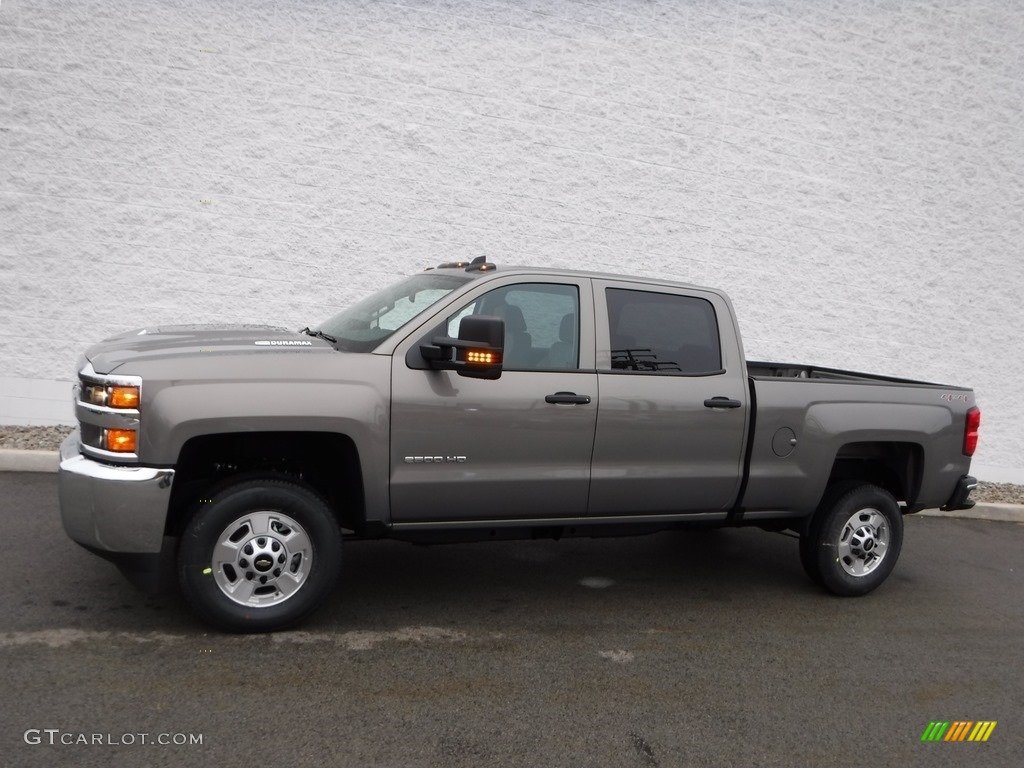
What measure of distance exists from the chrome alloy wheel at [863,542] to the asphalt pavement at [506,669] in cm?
28

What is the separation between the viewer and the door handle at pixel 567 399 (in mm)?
4949

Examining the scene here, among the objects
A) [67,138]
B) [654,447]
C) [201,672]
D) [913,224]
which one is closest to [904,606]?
[654,447]

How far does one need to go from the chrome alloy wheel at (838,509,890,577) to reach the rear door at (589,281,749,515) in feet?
3.32

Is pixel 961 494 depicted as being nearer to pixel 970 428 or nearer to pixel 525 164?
pixel 970 428

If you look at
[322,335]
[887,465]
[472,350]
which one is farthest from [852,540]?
[322,335]

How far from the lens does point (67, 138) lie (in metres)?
8.70

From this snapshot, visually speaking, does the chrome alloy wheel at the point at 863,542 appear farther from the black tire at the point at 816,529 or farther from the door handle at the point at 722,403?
the door handle at the point at 722,403

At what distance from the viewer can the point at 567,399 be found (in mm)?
4977

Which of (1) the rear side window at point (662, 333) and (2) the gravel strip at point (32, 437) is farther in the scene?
(2) the gravel strip at point (32, 437)

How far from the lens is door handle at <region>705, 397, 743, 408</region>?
5.38 m

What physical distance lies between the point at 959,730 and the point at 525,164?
697cm

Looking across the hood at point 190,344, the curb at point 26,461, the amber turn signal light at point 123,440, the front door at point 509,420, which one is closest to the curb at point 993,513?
the front door at point 509,420

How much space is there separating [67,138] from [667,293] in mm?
6427

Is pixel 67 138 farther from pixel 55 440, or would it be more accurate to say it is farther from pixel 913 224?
pixel 913 224
